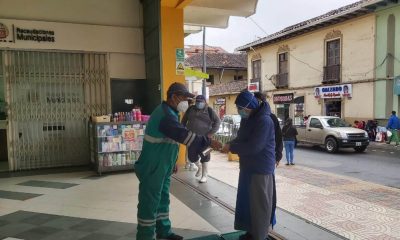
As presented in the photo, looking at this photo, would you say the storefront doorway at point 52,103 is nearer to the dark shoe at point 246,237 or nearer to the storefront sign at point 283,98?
the dark shoe at point 246,237

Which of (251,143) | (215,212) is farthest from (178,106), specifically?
(215,212)

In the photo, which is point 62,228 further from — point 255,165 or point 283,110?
point 283,110

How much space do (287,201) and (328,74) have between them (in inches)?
611

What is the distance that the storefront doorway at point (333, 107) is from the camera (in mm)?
19005

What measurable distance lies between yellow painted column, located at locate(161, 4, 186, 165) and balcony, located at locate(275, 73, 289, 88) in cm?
1648

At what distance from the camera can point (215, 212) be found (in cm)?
473

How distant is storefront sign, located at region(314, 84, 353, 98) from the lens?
59.2 ft

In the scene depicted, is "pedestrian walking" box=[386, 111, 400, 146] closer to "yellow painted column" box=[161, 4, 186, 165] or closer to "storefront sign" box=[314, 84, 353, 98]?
"storefront sign" box=[314, 84, 353, 98]

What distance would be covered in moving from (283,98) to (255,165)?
68.0ft

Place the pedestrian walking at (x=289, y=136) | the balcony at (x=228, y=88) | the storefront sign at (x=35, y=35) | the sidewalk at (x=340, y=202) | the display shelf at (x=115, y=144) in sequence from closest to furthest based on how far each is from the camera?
the sidewalk at (x=340, y=202) → the display shelf at (x=115, y=144) → the storefront sign at (x=35, y=35) → the pedestrian walking at (x=289, y=136) → the balcony at (x=228, y=88)

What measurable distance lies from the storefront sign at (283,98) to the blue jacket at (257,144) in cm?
1984

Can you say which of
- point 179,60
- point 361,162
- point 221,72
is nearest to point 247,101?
point 179,60

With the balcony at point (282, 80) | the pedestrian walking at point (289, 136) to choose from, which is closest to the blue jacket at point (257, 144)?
the pedestrian walking at point (289, 136)

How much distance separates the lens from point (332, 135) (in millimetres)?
12773
